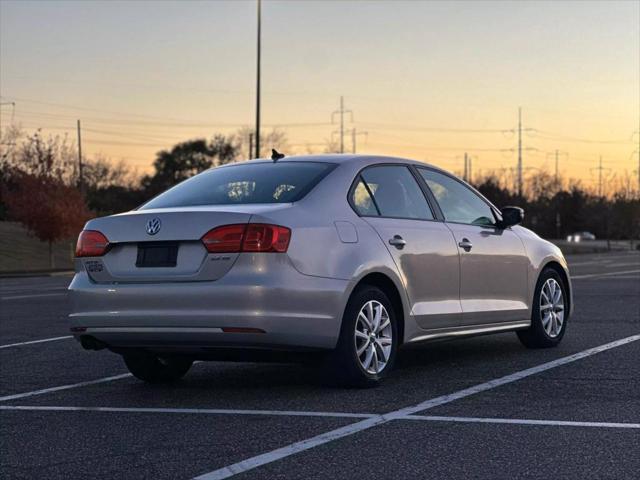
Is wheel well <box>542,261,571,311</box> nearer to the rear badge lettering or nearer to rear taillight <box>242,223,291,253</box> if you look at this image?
rear taillight <box>242,223,291,253</box>

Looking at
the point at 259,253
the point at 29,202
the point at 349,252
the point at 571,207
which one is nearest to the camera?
the point at 259,253

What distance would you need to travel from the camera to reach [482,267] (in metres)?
8.75

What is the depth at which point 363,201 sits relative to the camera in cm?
770

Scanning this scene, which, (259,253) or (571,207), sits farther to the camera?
(571,207)

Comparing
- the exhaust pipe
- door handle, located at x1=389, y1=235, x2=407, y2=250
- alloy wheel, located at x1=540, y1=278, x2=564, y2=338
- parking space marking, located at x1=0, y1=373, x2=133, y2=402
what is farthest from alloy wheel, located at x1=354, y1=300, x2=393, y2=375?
alloy wheel, located at x1=540, y1=278, x2=564, y2=338

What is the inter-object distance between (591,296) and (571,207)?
12250cm

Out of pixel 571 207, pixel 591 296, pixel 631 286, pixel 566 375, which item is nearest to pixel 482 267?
pixel 566 375

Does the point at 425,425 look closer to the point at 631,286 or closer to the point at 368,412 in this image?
the point at 368,412

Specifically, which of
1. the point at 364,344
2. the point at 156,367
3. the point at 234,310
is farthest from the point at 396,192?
the point at 156,367

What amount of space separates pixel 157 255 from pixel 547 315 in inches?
164

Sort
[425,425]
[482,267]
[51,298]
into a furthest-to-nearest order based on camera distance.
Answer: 1. [51,298]
2. [482,267]
3. [425,425]

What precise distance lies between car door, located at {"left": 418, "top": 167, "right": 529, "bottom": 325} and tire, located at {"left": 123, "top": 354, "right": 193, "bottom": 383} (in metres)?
2.26

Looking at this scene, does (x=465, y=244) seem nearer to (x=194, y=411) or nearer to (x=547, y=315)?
(x=547, y=315)

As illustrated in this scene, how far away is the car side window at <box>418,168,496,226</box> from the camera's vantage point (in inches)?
340
